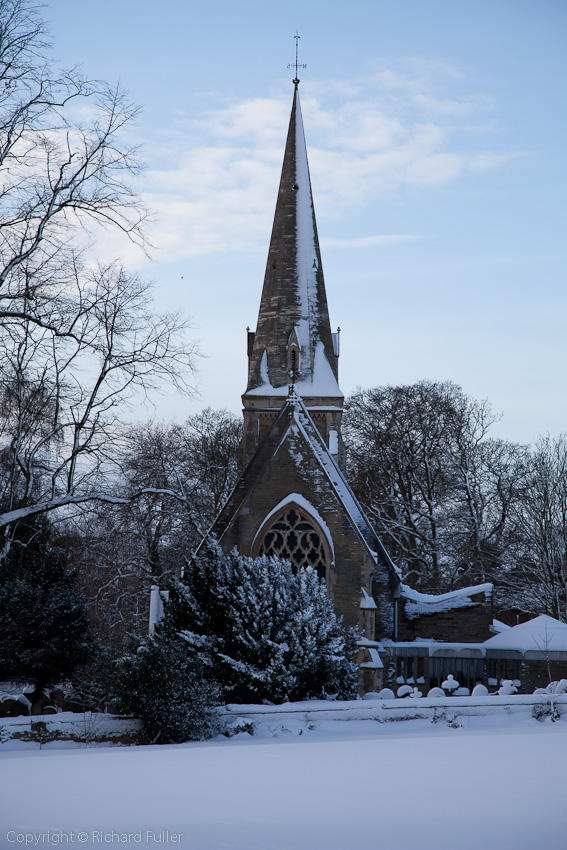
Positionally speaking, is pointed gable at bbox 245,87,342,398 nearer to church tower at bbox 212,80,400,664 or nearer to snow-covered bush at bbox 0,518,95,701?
church tower at bbox 212,80,400,664

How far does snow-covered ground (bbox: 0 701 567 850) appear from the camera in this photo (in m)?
6.16

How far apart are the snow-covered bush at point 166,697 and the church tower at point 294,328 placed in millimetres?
17551

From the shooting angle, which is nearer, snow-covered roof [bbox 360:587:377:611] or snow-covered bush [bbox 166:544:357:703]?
snow-covered bush [bbox 166:544:357:703]

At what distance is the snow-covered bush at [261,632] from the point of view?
41.8ft

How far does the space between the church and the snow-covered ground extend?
663 cm

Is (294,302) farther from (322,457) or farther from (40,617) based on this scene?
(40,617)

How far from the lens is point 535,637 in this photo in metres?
22.1

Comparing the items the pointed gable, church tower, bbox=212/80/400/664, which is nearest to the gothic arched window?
church tower, bbox=212/80/400/664

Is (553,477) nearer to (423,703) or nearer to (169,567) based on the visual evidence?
(169,567)

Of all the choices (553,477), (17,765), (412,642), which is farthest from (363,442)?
(17,765)

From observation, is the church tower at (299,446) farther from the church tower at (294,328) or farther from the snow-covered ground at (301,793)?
Answer: the snow-covered ground at (301,793)

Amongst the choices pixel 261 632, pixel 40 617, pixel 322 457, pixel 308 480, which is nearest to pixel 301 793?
pixel 261 632

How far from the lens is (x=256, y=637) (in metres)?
13.2

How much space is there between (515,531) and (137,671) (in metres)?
26.9
